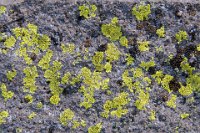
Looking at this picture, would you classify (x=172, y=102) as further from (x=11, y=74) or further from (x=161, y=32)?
(x=11, y=74)

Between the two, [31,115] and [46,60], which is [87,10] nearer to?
[46,60]

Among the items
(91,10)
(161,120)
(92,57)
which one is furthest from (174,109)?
(91,10)

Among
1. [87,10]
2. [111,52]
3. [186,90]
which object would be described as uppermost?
[87,10]

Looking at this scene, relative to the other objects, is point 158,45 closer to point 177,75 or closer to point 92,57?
point 177,75

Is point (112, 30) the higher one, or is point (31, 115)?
point (112, 30)


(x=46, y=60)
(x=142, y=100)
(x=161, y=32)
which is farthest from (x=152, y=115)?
(x=46, y=60)

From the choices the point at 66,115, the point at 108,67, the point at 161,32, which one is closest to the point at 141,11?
the point at 161,32

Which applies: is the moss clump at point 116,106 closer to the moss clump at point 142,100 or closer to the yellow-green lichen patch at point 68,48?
the moss clump at point 142,100
